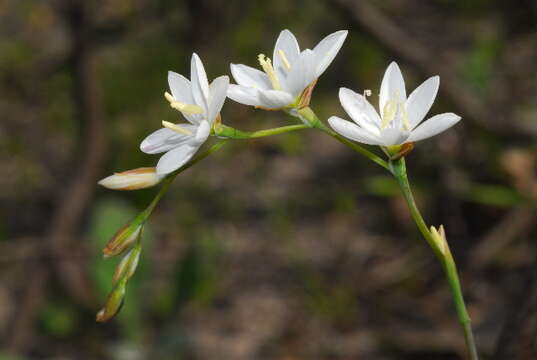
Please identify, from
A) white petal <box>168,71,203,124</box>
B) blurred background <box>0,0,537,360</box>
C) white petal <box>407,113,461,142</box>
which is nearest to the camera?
white petal <box>407,113,461,142</box>

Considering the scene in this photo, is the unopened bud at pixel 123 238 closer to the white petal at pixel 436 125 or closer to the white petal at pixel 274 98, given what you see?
the white petal at pixel 274 98

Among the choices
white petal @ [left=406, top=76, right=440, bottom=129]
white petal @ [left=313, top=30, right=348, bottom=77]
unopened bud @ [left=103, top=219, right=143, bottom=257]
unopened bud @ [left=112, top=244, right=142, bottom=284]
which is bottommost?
unopened bud @ [left=112, top=244, right=142, bottom=284]

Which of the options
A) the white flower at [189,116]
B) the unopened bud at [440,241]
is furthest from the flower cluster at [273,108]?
the unopened bud at [440,241]

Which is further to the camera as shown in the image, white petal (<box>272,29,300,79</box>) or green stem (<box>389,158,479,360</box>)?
white petal (<box>272,29,300,79</box>)

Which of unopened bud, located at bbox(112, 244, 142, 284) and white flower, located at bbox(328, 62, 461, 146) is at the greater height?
white flower, located at bbox(328, 62, 461, 146)

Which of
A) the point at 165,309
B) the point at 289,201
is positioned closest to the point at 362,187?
the point at 289,201

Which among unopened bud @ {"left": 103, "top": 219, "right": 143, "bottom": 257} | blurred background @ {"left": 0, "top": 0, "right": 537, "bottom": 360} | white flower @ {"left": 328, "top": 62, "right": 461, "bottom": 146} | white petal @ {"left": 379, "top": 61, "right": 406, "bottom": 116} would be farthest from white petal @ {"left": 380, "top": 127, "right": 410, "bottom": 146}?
blurred background @ {"left": 0, "top": 0, "right": 537, "bottom": 360}

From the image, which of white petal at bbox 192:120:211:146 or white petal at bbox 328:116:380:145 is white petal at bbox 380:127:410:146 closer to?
white petal at bbox 328:116:380:145

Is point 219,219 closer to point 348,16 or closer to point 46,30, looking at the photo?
point 348,16
